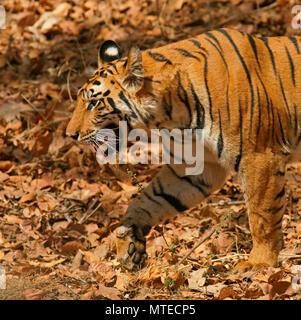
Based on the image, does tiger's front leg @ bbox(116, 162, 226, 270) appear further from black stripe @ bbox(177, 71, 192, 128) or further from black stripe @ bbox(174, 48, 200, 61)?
black stripe @ bbox(174, 48, 200, 61)

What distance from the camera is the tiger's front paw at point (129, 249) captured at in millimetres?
4723

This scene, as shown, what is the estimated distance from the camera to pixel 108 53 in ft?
15.4

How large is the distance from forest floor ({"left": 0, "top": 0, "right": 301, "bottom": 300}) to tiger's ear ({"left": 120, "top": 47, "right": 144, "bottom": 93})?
0.67 meters

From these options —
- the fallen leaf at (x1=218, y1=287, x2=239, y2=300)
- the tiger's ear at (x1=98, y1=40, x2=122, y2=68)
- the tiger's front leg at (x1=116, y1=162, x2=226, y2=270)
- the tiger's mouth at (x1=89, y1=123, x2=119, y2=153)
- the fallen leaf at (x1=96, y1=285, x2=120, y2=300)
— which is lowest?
the fallen leaf at (x1=96, y1=285, x2=120, y2=300)

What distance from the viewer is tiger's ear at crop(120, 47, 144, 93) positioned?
417 cm

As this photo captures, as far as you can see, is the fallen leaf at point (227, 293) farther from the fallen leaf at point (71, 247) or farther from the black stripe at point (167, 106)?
the fallen leaf at point (71, 247)

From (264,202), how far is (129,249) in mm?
1076

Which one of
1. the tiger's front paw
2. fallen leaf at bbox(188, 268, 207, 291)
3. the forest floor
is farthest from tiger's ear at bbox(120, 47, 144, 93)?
fallen leaf at bbox(188, 268, 207, 291)

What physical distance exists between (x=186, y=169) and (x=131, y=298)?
1113 mm

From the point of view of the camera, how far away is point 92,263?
189 inches

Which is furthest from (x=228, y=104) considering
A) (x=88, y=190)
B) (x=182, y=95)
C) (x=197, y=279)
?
(x=88, y=190)

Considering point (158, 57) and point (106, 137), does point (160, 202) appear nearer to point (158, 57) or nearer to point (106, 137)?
point (106, 137)

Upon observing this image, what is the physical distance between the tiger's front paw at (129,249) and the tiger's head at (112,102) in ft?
2.38

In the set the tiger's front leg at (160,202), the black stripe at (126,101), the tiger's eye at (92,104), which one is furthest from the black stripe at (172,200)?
the tiger's eye at (92,104)
